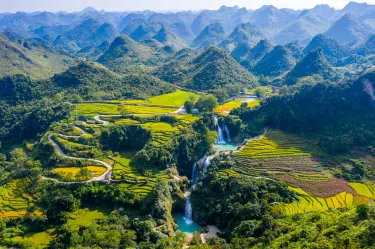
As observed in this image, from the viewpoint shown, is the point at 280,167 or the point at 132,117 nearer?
the point at 280,167

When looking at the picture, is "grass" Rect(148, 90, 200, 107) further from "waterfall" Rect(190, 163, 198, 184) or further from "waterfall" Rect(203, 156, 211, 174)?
"waterfall" Rect(190, 163, 198, 184)

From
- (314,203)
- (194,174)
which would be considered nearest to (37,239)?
(194,174)

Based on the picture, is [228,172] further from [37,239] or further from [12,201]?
[12,201]

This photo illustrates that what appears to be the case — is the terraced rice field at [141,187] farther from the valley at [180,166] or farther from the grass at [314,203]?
the grass at [314,203]

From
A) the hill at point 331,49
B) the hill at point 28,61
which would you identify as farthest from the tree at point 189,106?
the hill at point 331,49

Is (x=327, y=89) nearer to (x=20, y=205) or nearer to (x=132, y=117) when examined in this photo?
(x=132, y=117)

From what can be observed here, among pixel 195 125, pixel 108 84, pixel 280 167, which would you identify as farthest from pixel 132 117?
pixel 280 167
